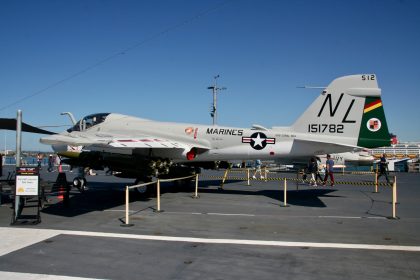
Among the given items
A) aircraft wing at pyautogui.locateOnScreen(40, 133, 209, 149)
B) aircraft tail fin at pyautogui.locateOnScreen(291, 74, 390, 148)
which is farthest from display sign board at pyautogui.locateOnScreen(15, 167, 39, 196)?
aircraft tail fin at pyautogui.locateOnScreen(291, 74, 390, 148)

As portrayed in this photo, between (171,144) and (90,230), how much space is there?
662 centimetres

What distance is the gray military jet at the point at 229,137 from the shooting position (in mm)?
12484

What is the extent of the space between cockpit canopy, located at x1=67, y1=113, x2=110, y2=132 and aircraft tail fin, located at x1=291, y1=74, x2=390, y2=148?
29.9ft

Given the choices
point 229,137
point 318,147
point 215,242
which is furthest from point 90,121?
point 215,242

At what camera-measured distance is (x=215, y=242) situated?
730cm

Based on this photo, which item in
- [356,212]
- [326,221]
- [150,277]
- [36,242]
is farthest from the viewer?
[356,212]

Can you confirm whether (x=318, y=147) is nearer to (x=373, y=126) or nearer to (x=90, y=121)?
(x=373, y=126)

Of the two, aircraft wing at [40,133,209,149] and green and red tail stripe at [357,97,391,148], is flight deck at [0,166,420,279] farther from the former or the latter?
green and red tail stripe at [357,97,391,148]

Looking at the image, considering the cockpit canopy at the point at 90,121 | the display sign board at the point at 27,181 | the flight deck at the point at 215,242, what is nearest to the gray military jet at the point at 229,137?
the cockpit canopy at the point at 90,121

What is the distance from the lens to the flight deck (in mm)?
5574

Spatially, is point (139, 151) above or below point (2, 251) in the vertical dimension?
above

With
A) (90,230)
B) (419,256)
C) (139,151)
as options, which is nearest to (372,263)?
(419,256)

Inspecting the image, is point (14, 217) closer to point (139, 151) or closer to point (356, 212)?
point (139, 151)

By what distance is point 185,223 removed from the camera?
9.30 meters
